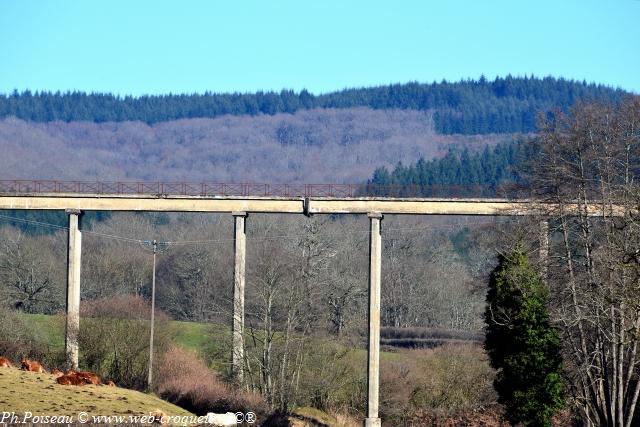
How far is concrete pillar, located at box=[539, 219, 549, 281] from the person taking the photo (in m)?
37.4

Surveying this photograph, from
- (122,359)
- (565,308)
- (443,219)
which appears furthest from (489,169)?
(565,308)

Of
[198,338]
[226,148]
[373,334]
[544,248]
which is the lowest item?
[198,338]

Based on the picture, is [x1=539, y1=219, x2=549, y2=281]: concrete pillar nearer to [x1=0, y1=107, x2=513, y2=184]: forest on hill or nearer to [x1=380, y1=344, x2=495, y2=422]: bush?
[x1=380, y1=344, x2=495, y2=422]: bush

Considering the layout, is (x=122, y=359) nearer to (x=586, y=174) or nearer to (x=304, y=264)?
(x=304, y=264)

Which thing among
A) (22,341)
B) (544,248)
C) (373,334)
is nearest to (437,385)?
(373,334)

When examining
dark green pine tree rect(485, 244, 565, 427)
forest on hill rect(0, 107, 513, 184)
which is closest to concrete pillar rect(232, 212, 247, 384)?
dark green pine tree rect(485, 244, 565, 427)

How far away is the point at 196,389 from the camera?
136ft

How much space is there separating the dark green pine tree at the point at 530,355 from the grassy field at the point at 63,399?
10978mm

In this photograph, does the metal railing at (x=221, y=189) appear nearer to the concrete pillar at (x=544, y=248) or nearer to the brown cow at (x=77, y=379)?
the concrete pillar at (x=544, y=248)

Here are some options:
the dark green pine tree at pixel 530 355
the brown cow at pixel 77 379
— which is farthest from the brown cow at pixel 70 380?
the dark green pine tree at pixel 530 355

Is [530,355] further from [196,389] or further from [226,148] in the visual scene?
[226,148]

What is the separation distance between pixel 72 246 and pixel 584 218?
69.8 ft

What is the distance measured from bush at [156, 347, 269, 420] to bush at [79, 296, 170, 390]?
1.07 meters

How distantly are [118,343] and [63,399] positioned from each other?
1580cm
